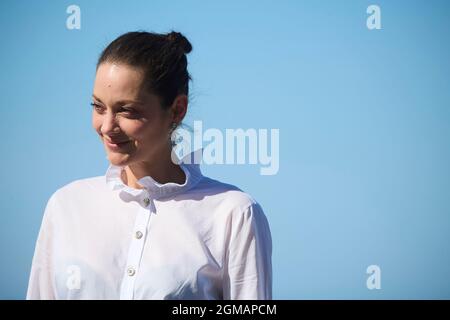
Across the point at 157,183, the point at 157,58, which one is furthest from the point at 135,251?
the point at 157,58

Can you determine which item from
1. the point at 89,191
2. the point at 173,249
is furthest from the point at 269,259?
the point at 89,191

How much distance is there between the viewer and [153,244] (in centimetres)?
120

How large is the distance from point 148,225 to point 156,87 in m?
0.32

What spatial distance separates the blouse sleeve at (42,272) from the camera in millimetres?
1249

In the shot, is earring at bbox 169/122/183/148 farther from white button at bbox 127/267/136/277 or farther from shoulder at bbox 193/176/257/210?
white button at bbox 127/267/136/277

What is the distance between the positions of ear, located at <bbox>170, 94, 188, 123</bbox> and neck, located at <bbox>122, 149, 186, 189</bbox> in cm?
10

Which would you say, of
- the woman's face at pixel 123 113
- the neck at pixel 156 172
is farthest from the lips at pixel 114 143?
the neck at pixel 156 172

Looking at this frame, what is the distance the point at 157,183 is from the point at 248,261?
0.92ft

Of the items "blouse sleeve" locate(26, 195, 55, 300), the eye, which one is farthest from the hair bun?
"blouse sleeve" locate(26, 195, 55, 300)

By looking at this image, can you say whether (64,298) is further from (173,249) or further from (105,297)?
(173,249)

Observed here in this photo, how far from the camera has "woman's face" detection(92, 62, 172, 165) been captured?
1156 mm

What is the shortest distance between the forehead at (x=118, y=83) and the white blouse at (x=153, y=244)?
0.68 ft

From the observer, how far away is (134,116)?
1172 mm

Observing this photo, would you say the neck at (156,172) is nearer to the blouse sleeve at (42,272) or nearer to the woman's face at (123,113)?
the woman's face at (123,113)
